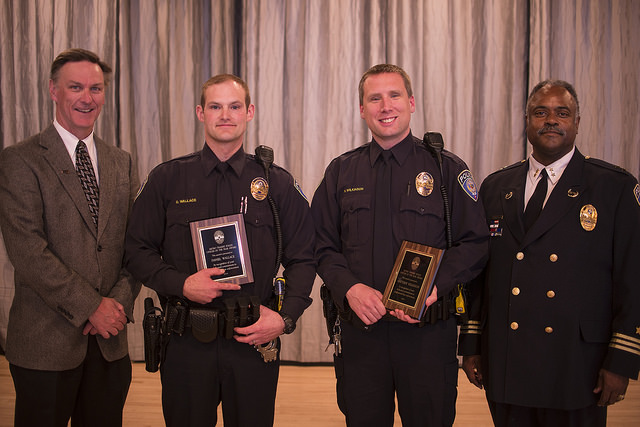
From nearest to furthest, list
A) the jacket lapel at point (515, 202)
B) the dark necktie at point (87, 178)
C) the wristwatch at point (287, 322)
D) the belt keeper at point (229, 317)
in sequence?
1. the belt keeper at point (229, 317)
2. the wristwatch at point (287, 322)
3. the jacket lapel at point (515, 202)
4. the dark necktie at point (87, 178)

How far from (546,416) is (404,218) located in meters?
1.03

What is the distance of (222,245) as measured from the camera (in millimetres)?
2049

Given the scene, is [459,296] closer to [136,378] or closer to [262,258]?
[262,258]

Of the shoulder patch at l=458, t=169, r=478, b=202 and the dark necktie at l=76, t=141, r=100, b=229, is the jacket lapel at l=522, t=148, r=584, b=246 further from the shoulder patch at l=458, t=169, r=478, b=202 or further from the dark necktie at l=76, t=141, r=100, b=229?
the dark necktie at l=76, t=141, r=100, b=229

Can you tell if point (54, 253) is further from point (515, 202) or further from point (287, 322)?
point (515, 202)

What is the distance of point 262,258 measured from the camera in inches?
85.6

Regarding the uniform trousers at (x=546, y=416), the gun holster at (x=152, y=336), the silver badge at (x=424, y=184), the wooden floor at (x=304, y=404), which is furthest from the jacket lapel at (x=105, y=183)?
the uniform trousers at (x=546, y=416)

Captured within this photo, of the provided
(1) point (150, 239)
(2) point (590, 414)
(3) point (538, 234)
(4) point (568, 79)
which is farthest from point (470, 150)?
(1) point (150, 239)

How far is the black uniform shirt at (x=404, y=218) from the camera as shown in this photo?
7.18 ft

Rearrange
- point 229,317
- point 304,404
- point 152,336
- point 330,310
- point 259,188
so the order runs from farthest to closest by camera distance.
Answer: point 304,404, point 330,310, point 259,188, point 152,336, point 229,317

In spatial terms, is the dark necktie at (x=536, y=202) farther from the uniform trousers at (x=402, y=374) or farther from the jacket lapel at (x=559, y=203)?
the uniform trousers at (x=402, y=374)

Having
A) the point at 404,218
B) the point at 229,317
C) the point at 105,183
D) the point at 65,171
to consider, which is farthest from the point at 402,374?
the point at 65,171

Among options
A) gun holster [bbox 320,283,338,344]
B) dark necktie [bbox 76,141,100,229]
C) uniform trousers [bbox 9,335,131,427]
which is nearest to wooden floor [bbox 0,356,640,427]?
uniform trousers [bbox 9,335,131,427]

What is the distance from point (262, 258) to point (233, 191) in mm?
320
